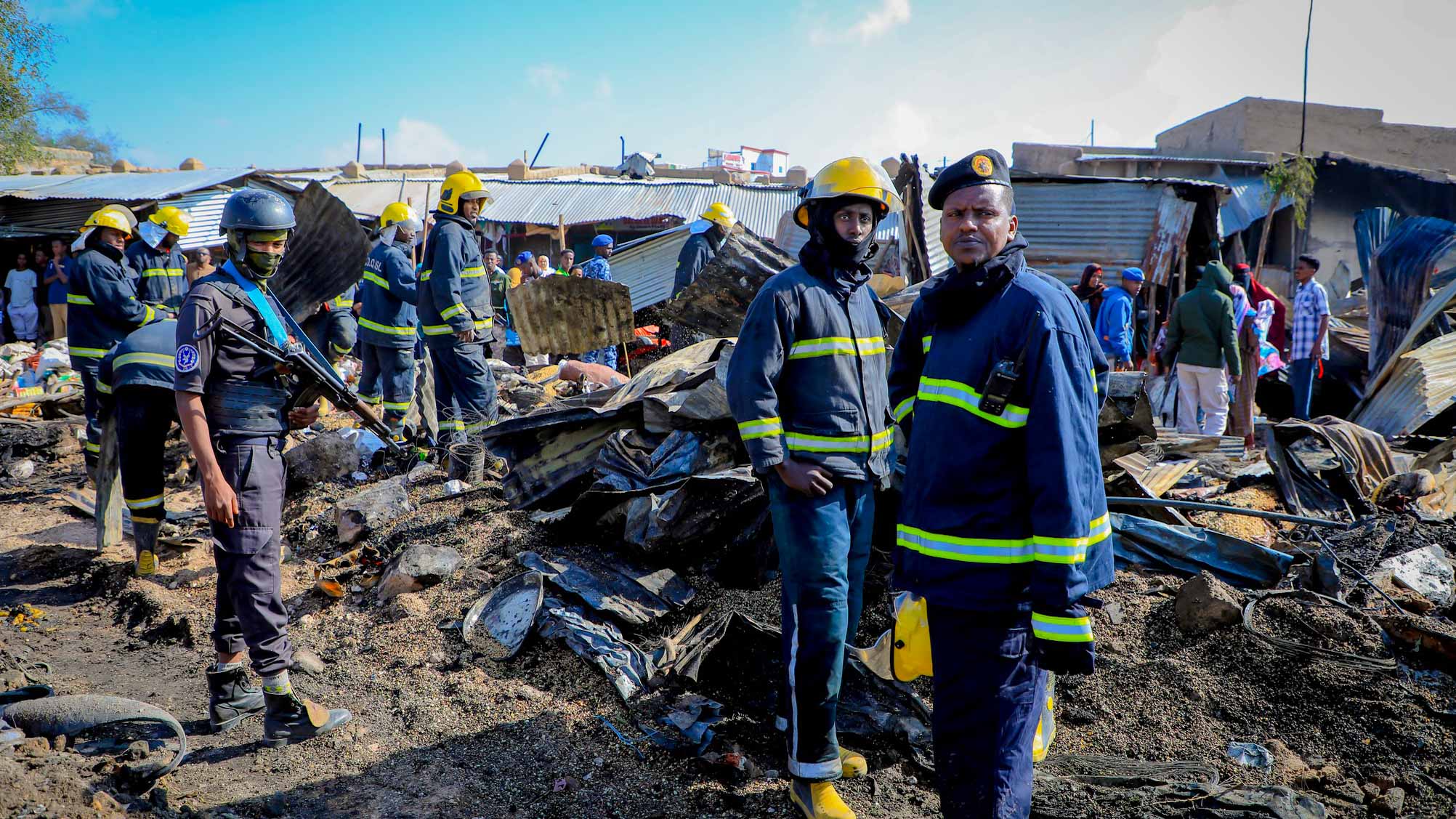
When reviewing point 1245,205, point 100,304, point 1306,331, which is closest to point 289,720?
point 100,304

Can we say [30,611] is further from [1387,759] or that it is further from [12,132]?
[12,132]

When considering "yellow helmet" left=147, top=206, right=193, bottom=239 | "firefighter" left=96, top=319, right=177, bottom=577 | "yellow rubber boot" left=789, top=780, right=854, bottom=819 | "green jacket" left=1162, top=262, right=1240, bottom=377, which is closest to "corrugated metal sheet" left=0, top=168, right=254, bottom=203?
"yellow helmet" left=147, top=206, right=193, bottom=239

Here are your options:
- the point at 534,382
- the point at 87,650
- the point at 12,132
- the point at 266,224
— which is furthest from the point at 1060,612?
the point at 12,132

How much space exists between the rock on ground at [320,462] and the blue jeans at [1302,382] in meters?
8.69

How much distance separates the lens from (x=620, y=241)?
60.4 feet

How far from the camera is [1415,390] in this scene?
716 centimetres

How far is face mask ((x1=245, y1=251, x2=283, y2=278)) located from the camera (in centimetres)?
319

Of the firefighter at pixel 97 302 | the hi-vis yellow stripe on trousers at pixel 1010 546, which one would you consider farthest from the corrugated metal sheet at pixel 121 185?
the hi-vis yellow stripe on trousers at pixel 1010 546

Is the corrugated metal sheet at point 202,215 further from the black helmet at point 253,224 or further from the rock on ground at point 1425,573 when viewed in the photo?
the rock on ground at point 1425,573

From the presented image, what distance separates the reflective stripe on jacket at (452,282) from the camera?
595 centimetres

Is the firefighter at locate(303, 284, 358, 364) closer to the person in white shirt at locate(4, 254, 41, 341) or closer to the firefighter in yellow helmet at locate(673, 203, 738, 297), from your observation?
the firefighter in yellow helmet at locate(673, 203, 738, 297)

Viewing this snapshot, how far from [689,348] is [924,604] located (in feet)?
12.2

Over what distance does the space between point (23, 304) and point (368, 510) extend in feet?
43.3

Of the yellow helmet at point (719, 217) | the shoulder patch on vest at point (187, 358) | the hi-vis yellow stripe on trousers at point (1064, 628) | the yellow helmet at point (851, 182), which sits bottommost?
the hi-vis yellow stripe on trousers at point (1064, 628)
